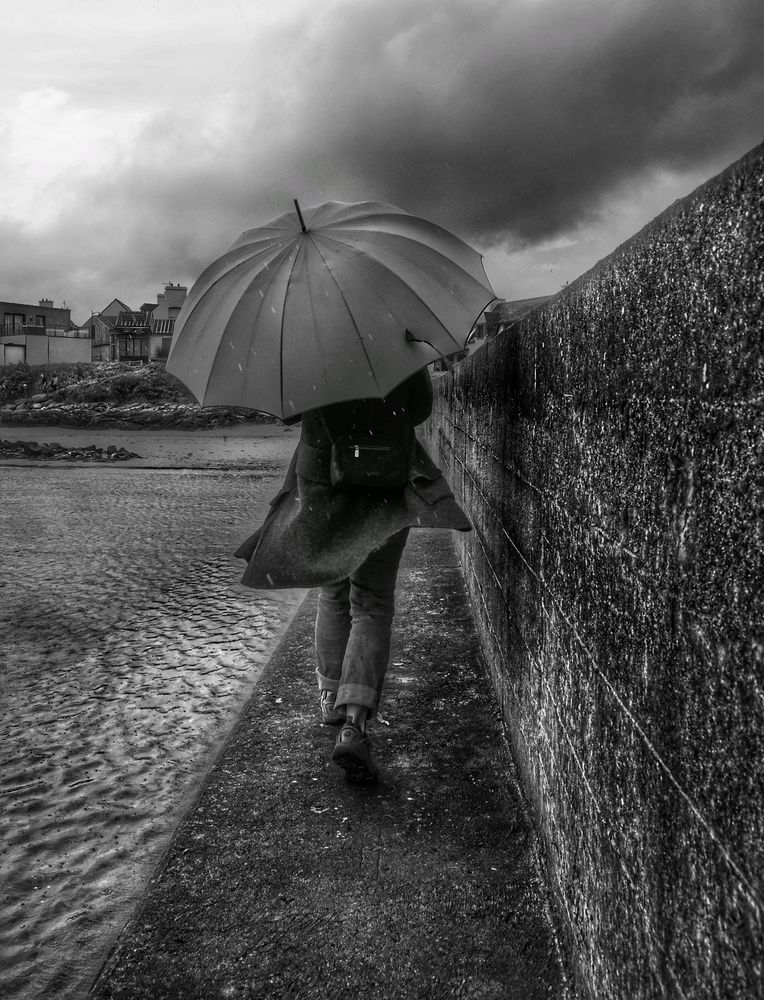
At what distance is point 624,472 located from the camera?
5.12 feet

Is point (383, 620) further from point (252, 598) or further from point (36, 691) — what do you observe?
point (252, 598)

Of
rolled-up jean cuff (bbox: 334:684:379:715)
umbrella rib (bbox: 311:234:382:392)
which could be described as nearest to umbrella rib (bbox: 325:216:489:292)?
umbrella rib (bbox: 311:234:382:392)

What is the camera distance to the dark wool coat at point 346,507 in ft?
9.71

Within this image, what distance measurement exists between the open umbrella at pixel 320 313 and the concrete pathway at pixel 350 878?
1271 mm

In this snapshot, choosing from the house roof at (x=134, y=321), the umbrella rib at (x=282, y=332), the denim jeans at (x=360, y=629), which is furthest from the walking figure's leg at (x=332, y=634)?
the house roof at (x=134, y=321)

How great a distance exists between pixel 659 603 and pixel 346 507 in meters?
1.82

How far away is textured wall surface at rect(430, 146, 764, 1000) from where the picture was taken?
106 centimetres

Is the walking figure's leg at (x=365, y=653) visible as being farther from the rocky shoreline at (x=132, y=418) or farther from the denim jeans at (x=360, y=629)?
the rocky shoreline at (x=132, y=418)

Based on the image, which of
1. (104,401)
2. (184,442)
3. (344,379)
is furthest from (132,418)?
(344,379)

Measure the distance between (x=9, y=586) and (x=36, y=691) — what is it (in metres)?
2.18

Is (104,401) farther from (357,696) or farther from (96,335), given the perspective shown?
(96,335)

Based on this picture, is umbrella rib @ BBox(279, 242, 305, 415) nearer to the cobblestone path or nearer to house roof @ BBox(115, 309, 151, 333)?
the cobblestone path

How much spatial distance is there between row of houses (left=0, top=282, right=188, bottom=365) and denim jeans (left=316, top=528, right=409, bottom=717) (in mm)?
70497

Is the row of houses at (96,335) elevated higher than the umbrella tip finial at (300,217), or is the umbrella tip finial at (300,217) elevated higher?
the row of houses at (96,335)
